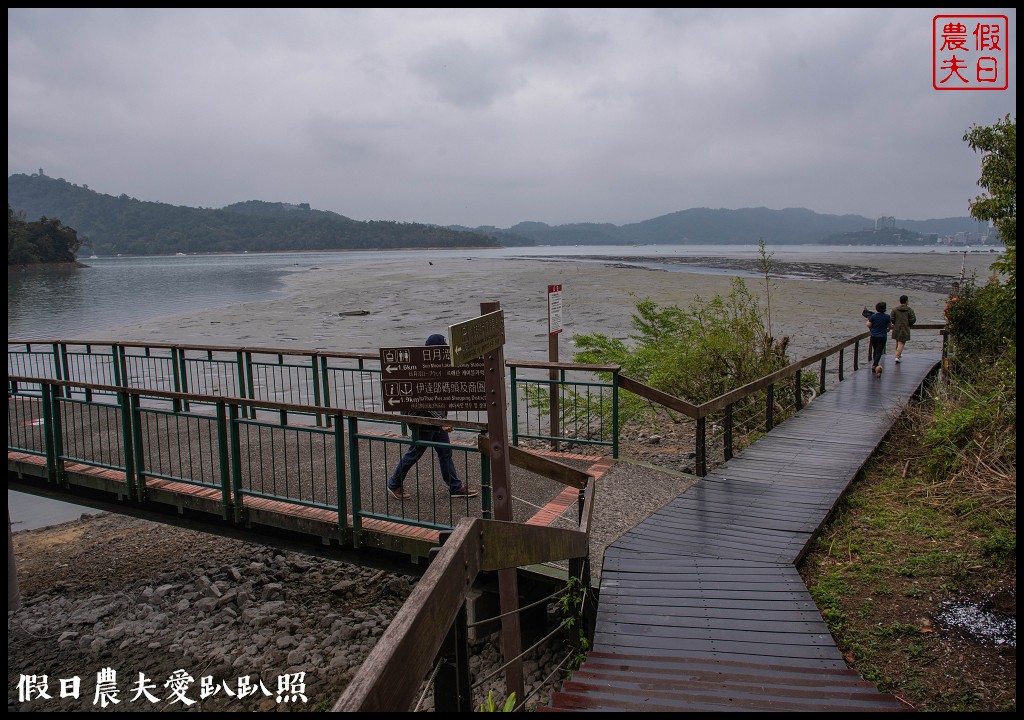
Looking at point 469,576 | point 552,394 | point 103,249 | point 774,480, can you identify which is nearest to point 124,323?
point 552,394

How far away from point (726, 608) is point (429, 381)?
287cm

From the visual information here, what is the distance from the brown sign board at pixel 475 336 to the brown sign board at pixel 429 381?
930 millimetres

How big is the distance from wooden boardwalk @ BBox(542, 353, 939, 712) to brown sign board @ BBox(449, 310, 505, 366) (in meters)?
2.01

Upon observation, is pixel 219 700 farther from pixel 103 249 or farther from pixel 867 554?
pixel 103 249

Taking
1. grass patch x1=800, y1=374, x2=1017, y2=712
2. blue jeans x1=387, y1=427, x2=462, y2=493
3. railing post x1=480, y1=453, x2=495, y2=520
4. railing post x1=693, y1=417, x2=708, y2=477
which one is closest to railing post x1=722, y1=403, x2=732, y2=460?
railing post x1=693, y1=417, x2=708, y2=477

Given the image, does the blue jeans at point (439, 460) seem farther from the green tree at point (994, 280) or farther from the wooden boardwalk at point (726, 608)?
the green tree at point (994, 280)

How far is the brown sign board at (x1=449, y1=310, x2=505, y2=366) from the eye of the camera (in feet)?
13.0

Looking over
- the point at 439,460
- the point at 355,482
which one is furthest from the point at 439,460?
the point at 355,482

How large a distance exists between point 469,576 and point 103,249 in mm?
223124

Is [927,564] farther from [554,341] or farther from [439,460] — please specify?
[554,341]

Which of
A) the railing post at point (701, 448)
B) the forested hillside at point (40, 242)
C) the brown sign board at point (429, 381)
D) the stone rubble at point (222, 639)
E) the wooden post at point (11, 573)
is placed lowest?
the stone rubble at point (222, 639)

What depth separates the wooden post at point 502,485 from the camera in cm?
459

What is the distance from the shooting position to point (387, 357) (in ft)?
18.5

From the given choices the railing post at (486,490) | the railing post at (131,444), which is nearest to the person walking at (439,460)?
the railing post at (486,490)
